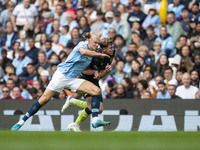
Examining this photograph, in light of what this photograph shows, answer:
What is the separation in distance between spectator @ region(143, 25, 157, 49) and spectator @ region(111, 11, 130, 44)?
0.68m

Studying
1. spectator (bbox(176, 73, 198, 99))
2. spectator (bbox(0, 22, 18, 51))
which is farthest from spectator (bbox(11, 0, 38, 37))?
spectator (bbox(176, 73, 198, 99))

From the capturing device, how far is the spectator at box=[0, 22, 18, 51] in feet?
57.5

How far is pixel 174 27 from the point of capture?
49.9ft

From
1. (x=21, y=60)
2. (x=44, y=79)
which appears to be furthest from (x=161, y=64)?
(x=21, y=60)

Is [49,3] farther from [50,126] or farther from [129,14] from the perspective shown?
[50,126]

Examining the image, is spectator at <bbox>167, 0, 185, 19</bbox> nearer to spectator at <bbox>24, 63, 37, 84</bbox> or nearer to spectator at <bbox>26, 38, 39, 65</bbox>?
spectator at <bbox>26, 38, 39, 65</bbox>

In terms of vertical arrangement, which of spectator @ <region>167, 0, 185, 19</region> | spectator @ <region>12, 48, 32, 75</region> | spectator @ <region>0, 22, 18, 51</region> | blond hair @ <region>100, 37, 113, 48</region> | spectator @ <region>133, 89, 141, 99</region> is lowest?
spectator @ <region>133, 89, 141, 99</region>

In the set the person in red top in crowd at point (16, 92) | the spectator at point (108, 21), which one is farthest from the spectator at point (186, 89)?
the person in red top in crowd at point (16, 92)

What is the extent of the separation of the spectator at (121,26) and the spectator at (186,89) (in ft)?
9.52

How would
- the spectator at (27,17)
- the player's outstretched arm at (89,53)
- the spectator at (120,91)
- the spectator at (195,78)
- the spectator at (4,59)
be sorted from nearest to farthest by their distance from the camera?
the player's outstretched arm at (89,53) → the spectator at (195,78) → the spectator at (120,91) → the spectator at (4,59) → the spectator at (27,17)

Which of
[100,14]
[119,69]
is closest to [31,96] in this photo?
[119,69]

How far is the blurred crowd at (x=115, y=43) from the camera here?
45.6ft

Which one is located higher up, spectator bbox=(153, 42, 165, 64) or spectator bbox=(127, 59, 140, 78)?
spectator bbox=(153, 42, 165, 64)

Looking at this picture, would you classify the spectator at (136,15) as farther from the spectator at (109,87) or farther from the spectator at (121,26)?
the spectator at (109,87)
